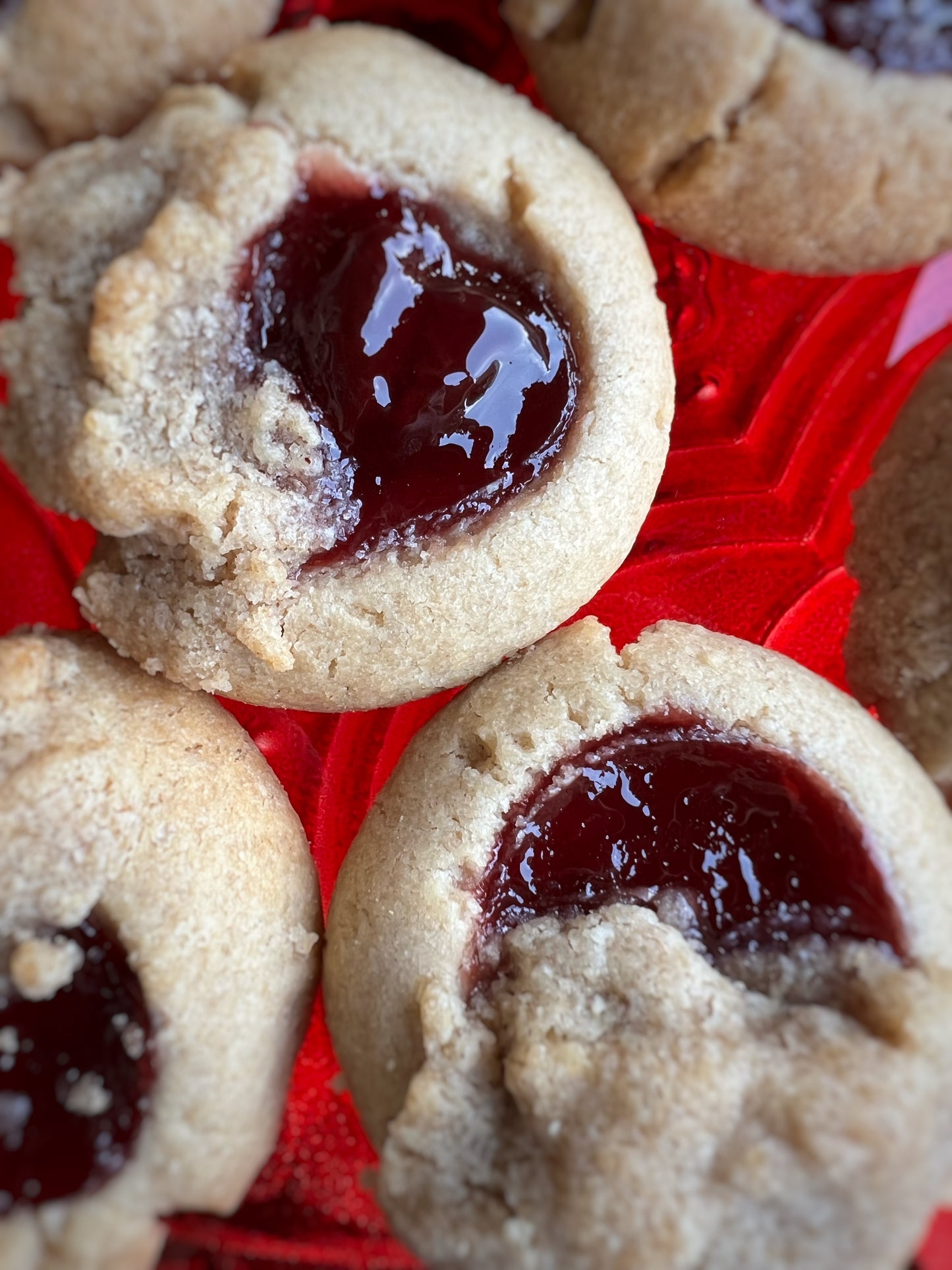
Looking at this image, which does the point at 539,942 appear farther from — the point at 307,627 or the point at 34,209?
the point at 34,209

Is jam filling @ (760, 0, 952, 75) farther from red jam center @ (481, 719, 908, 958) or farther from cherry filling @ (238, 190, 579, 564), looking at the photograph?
red jam center @ (481, 719, 908, 958)

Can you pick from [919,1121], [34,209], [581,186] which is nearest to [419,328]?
[581,186]

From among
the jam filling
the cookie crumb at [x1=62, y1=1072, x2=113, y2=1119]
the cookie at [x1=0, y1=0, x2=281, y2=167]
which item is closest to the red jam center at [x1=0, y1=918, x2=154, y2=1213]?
the cookie crumb at [x1=62, y1=1072, x2=113, y2=1119]

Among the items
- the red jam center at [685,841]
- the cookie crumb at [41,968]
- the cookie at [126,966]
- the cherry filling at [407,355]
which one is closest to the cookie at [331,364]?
the cherry filling at [407,355]

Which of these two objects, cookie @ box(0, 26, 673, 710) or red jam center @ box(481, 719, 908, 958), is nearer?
cookie @ box(0, 26, 673, 710)

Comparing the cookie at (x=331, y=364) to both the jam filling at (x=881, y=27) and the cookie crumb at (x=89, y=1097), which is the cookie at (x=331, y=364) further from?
the cookie crumb at (x=89, y=1097)

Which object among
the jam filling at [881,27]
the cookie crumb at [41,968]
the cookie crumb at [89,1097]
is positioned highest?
the jam filling at [881,27]
